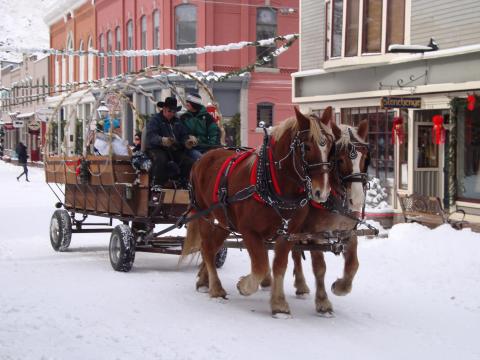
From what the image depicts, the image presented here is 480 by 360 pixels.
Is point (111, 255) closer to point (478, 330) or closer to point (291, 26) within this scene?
point (478, 330)

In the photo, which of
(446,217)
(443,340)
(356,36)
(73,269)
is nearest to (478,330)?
(443,340)

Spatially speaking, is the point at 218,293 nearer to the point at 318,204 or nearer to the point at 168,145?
the point at 318,204

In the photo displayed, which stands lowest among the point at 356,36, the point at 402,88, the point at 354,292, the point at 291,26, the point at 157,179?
the point at 354,292

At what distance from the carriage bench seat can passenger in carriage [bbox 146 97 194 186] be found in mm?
5614

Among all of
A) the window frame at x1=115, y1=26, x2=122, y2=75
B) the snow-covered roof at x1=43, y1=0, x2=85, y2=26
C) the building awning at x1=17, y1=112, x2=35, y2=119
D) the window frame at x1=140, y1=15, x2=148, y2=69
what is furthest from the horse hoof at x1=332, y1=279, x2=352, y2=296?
the building awning at x1=17, y1=112, x2=35, y2=119

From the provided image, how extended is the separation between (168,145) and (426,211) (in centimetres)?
656

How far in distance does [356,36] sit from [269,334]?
11.7 metres

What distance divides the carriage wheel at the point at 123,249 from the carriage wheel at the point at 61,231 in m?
1.91

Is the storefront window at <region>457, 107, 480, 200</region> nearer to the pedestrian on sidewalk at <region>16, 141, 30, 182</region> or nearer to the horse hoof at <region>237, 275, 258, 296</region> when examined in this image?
the horse hoof at <region>237, 275, 258, 296</region>

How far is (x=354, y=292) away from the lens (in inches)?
351

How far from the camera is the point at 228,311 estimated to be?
773 cm

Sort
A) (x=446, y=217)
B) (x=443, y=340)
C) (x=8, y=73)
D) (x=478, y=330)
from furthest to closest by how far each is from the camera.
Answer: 1. (x=8, y=73)
2. (x=446, y=217)
3. (x=478, y=330)
4. (x=443, y=340)

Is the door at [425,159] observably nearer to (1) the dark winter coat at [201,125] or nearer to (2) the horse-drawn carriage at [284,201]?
(1) the dark winter coat at [201,125]

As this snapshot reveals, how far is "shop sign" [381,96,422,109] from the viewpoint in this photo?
1431 centimetres
